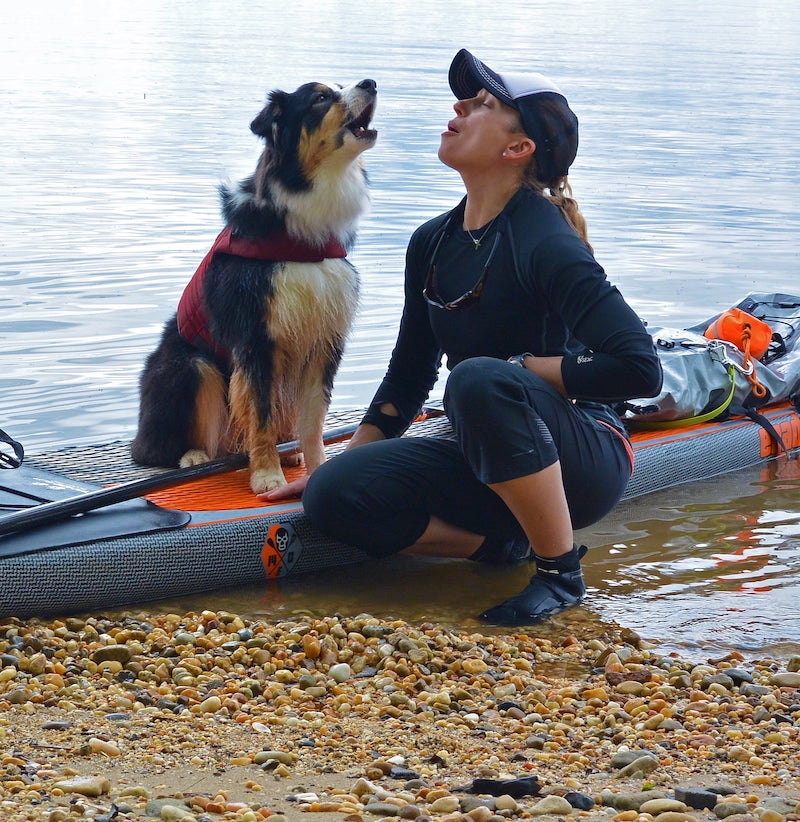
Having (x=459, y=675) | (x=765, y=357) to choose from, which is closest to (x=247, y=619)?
(x=459, y=675)

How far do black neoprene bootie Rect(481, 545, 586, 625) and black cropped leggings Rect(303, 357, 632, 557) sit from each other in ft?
0.60

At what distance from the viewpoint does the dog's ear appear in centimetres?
391

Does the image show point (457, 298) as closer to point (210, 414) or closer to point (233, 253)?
point (233, 253)

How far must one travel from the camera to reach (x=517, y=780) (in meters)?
2.33

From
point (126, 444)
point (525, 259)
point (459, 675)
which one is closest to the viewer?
point (459, 675)

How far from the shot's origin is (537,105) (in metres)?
3.55

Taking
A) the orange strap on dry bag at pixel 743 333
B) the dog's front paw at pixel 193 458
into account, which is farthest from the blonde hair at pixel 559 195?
the orange strap on dry bag at pixel 743 333

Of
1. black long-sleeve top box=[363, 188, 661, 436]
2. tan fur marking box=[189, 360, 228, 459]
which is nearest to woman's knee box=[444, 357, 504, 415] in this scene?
black long-sleeve top box=[363, 188, 661, 436]

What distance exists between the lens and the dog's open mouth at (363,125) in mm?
3929

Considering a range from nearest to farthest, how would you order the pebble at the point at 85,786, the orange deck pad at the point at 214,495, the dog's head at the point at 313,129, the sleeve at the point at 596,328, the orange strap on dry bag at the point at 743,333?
the pebble at the point at 85,786, the sleeve at the point at 596,328, the dog's head at the point at 313,129, the orange deck pad at the point at 214,495, the orange strap on dry bag at the point at 743,333

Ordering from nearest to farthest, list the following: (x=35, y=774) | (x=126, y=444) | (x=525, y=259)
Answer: (x=35, y=774)
(x=525, y=259)
(x=126, y=444)

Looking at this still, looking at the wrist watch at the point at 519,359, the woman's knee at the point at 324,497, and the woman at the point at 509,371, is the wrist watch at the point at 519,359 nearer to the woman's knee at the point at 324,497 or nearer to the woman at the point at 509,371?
the woman at the point at 509,371

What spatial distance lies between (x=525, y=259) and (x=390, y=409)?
2.54 feet

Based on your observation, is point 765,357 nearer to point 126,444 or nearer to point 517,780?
point 126,444
